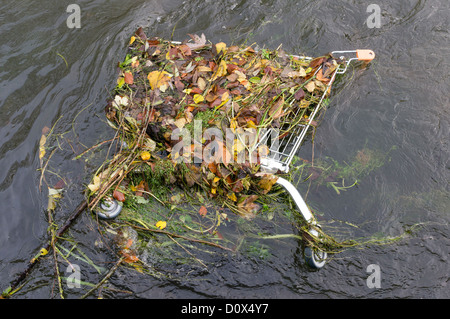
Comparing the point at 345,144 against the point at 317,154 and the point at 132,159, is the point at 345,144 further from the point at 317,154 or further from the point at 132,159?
the point at 132,159

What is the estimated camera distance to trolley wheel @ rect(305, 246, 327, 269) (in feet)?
10.5

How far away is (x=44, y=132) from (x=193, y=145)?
1962 mm

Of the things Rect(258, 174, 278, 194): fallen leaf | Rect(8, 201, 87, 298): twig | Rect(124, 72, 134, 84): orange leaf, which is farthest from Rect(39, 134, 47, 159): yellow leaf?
Rect(258, 174, 278, 194): fallen leaf

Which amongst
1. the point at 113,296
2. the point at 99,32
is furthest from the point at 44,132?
the point at 113,296

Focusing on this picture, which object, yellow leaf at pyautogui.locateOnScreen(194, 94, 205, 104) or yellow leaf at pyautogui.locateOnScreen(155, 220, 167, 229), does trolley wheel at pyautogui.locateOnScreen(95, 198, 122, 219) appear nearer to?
yellow leaf at pyautogui.locateOnScreen(155, 220, 167, 229)

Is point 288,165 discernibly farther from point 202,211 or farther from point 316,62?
point 316,62

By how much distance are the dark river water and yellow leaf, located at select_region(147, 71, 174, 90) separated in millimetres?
877

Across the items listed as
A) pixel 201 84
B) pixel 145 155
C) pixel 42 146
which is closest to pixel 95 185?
pixel 145 155

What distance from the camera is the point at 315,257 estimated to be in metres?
3.25

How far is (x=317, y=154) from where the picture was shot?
3961 millimetres

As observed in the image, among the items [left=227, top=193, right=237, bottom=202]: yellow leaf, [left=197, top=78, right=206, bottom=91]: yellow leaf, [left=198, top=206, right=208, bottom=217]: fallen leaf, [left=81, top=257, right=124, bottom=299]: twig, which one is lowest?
[left=81, top=257, right=124, bottom=299]: twig

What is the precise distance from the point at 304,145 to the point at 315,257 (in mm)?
1294
